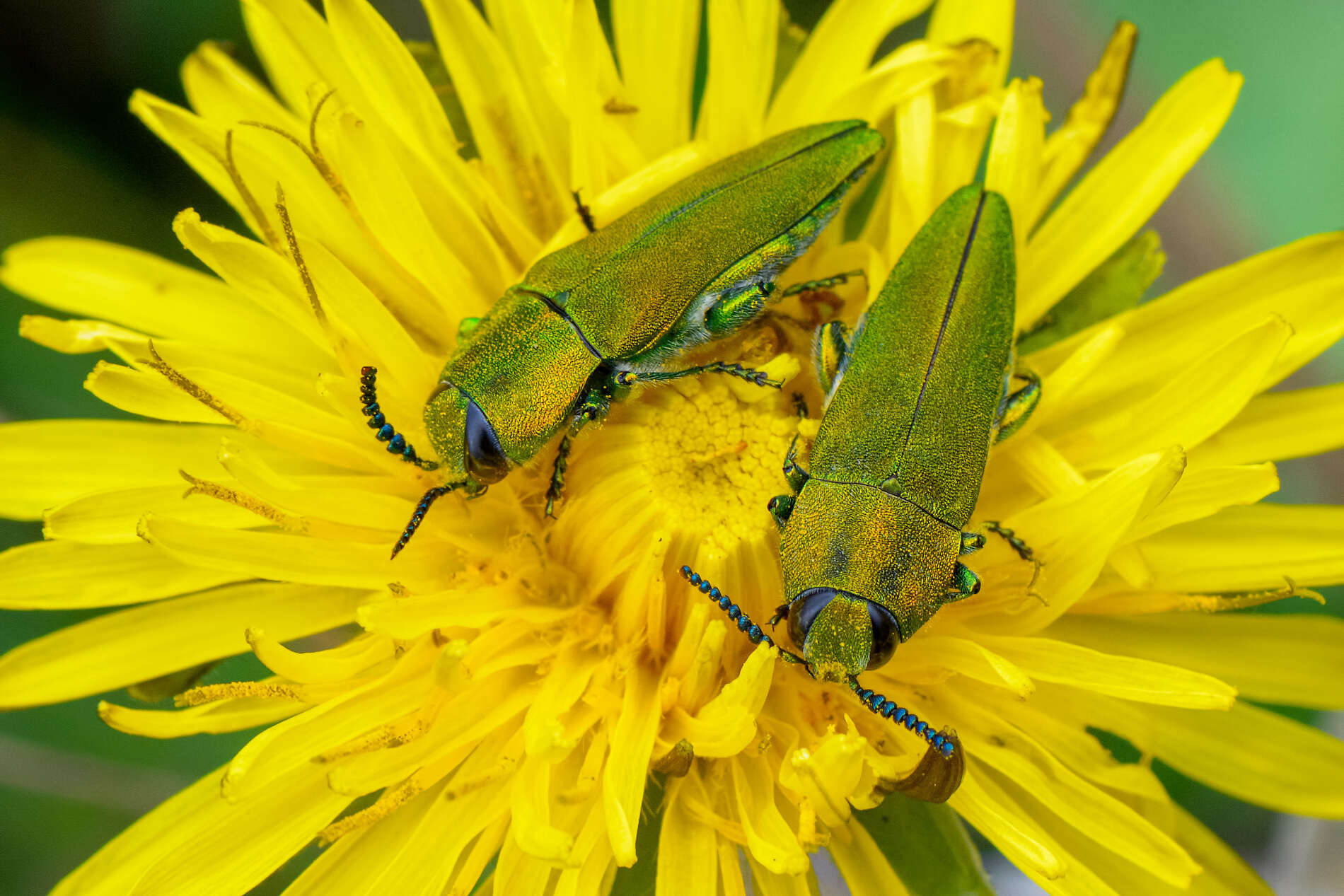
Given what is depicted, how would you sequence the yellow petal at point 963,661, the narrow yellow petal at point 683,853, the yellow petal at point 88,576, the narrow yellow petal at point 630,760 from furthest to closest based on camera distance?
the yellow petal at point 88,576, the narrow yellow petal at point 683,853, the yellow petal at point 963,661, the narrow yellow petal at point 630,760

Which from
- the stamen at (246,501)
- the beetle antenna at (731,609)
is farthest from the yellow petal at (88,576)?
the beetle antenna at (731,609)

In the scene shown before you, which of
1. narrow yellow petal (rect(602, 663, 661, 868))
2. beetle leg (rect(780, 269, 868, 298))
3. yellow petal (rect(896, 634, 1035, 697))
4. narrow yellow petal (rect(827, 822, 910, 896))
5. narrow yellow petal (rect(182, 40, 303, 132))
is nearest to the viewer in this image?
narrow yellow petal (rect(602, 663, 661, 868))

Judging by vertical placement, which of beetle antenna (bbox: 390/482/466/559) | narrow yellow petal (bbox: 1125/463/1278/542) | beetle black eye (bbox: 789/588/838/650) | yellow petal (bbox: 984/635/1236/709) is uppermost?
beetle antenna (bbox: 390/482/466/559)

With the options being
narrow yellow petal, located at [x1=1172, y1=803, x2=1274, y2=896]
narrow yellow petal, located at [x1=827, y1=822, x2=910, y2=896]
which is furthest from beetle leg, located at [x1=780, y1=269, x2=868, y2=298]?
narrow yellow petal, located at [x1=1172, y1=803, x2=1274, y2=896]

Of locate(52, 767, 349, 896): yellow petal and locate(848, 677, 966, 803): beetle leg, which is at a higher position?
locate(52, 767, 349, 896): yellow petal

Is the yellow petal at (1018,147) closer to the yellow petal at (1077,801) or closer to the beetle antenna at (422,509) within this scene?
the yellow petal at (1077,801)

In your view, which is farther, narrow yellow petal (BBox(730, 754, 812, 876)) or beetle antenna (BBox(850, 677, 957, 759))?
beetle antenna (BBox(850, 677, 957, 759))

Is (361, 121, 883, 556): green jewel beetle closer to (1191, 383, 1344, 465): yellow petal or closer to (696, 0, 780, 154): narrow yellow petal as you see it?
(696, 0, 780, 154): narrow yellow petal
